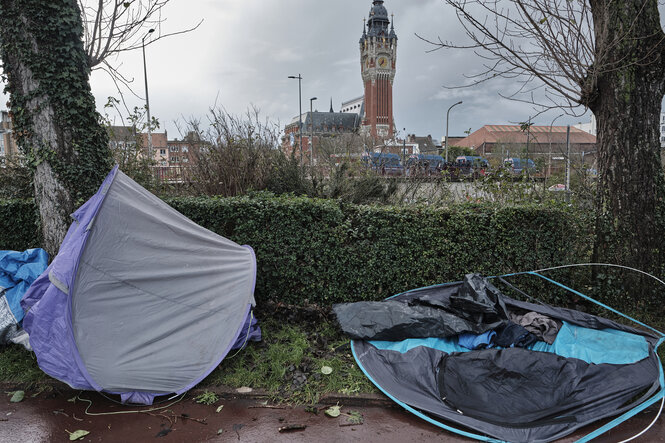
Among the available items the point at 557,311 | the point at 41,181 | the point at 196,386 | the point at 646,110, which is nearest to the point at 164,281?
the point at 196,386

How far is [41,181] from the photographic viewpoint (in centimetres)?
466

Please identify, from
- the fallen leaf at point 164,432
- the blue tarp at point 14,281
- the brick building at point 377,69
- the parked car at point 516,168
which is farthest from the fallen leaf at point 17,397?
the brick building at point 377,69

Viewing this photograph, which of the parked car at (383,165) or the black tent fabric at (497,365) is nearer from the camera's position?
the black tent fabric at (497,365)

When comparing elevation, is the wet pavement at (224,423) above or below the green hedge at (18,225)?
below

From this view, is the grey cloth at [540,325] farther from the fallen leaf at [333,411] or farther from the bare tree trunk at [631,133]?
the fallen leaf at [333,411]

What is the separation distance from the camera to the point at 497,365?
3416 millimetres

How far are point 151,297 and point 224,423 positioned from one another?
4.23 ft

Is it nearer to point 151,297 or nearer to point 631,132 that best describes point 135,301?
point 151,297

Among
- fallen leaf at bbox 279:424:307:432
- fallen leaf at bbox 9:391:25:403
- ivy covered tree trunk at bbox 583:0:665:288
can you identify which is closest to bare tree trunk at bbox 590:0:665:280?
ivy covered tree trunk at bbox 583:0:665:288

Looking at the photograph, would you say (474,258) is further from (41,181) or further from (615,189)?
(41,181)

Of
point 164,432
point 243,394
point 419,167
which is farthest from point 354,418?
point 419,167

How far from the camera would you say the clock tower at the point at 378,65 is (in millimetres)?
87125

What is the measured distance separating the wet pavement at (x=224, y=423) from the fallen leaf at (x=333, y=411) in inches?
1.3

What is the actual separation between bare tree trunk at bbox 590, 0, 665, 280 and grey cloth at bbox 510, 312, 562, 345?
5.04ft
